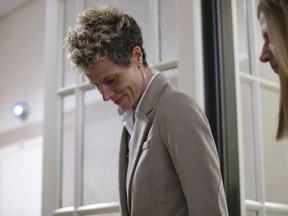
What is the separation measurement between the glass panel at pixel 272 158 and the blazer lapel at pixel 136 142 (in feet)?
2.64

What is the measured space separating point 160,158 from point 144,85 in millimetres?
Result: 242

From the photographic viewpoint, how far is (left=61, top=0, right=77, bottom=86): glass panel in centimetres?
242

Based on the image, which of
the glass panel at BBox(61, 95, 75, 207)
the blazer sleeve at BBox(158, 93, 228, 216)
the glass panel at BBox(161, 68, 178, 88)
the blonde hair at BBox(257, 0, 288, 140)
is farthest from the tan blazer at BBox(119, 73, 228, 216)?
the glass panel at BBox(61, 95, 75, 207)

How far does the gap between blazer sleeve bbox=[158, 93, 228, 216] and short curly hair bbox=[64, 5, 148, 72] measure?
0.79ft

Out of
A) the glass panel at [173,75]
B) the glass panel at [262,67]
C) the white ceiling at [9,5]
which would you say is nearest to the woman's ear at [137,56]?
the glass panel at [173,75]

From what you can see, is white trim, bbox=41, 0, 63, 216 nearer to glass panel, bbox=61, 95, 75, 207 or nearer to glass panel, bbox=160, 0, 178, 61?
glass panel, bbox=61, 95, 75, 207

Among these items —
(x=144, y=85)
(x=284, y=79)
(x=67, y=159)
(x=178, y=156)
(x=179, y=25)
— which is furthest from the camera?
(x=67, y=159)

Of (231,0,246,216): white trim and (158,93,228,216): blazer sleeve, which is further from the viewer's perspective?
(231,0,246,216): white trim

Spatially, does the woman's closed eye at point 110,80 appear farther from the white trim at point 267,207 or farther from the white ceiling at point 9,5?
the white ceiling at point 9,5

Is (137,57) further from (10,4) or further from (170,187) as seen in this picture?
(10,4)

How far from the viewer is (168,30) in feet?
6.36

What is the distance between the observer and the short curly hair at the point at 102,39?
4.58ft

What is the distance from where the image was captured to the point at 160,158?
123 centimetres

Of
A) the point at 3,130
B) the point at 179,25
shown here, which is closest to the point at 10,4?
the point at 3,130
